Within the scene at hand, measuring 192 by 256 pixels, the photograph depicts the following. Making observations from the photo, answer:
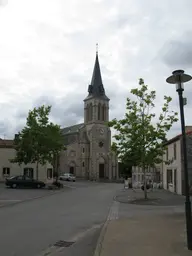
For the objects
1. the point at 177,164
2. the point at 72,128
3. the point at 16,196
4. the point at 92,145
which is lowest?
the point at 16,196

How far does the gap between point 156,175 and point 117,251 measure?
46.7 meters

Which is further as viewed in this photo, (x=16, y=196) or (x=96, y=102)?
(x=96, y=102)

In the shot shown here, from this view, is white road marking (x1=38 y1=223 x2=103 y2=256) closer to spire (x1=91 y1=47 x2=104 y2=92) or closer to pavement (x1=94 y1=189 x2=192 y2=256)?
pavement (x1=94 y1=189 x2=192 y2=256)

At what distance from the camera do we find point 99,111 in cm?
9262

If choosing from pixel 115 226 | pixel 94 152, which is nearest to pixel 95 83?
pixel 94 152

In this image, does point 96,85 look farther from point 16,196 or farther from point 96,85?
point 16,196

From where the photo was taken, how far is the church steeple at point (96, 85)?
93.9 m

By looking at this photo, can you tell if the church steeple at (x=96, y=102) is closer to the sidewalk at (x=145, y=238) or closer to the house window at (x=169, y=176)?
the house window at (x=169, y=176)

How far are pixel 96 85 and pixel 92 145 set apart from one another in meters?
17.6

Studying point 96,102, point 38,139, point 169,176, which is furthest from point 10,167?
point 96,102

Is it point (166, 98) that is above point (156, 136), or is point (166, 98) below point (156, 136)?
above

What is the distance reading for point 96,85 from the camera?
311 ft

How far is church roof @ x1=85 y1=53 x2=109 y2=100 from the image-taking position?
3696 inches

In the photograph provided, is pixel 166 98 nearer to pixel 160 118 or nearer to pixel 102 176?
pixel 160 118
